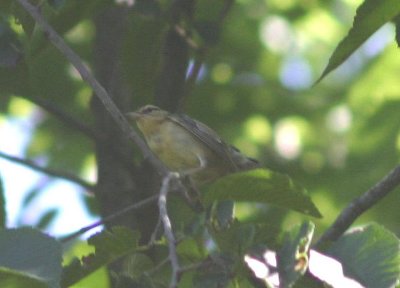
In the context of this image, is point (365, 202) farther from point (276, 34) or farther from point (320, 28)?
point (276, 34)

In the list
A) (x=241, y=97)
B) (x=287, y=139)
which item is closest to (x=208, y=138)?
(x=241, y=97)

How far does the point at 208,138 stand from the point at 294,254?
2.38 metres

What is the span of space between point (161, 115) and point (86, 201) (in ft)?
5.07

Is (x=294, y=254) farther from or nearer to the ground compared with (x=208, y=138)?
farther from the ground

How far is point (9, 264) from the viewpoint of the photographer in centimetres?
263

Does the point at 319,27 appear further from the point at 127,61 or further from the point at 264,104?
the point at 127,61

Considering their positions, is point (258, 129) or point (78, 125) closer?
point (78, 125)

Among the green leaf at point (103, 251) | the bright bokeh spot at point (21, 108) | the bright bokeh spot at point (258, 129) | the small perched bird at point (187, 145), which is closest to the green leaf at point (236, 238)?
the green leaf at point (103, 251)

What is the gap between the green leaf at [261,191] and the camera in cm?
289

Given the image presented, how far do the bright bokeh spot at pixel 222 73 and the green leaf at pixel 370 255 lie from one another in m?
3.70

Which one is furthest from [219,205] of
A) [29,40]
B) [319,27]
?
[319,27]

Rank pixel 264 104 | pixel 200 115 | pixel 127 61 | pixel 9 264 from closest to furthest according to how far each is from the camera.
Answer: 1. pixel 9 264
2. pixel 127 61
3. pixel 200 115
4. pixel 264 104

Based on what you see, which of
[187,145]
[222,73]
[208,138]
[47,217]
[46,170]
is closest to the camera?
[46,170]

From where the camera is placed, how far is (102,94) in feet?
9.52
